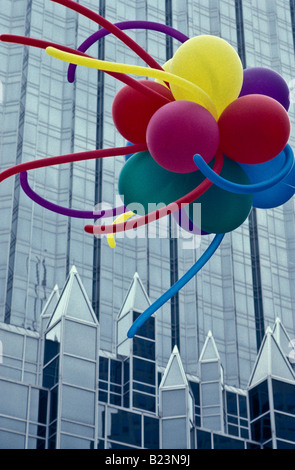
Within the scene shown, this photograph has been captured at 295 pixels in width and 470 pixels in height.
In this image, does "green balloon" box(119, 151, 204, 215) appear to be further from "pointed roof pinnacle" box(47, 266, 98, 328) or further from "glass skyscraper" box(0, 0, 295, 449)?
"glass skyscraper" box(0, 0, 295, 449)

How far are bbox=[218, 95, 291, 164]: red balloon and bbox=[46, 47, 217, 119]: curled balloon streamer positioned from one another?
315 millimetres

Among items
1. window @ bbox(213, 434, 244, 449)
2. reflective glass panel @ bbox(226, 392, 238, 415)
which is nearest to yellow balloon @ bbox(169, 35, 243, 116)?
window @ bbox(213, 434, 244, 449)

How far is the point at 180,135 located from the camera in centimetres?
1049

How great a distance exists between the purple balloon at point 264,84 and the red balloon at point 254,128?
2.33 feet

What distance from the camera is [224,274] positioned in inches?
2517

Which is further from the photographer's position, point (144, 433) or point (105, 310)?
point (105, 310)

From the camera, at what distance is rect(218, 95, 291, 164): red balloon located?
10.7m

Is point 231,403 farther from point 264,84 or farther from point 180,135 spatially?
point 180,135

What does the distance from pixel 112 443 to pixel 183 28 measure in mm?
45991

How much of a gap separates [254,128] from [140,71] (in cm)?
149

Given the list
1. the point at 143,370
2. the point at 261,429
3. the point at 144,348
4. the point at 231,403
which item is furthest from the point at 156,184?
the point at 231,403

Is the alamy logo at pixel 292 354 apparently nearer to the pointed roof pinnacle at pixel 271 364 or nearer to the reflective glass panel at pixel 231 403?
the pointed roof pinnacle at pixel 271 364
